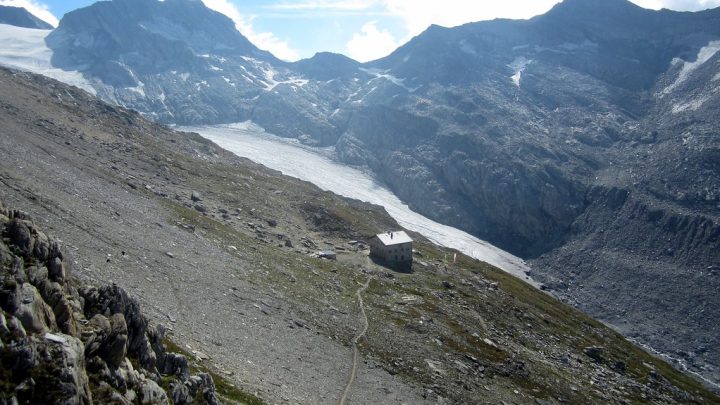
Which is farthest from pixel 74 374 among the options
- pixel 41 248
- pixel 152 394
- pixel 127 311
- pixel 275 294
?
pixel 275 294

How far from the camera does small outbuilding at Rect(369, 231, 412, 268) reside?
9419cm

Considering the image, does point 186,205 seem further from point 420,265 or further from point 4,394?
point 4,394

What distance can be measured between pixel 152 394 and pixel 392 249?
72.1 metres

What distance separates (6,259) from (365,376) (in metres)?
32.1

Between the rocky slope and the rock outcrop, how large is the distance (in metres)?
0.19

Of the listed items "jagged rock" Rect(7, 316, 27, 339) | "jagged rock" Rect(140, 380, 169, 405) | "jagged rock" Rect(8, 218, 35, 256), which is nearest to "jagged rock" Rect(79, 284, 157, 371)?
"jagged rock" Rect(140, 380, 169, 405)

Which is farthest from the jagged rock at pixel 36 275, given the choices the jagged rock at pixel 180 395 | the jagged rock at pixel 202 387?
the jagged rock at pixel 202 387

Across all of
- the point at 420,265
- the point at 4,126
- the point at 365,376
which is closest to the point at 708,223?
the point at 420,265

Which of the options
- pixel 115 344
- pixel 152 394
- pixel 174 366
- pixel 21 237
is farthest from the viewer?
pixel 174 366

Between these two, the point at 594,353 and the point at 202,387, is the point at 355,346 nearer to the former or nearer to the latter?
the point at 202,387

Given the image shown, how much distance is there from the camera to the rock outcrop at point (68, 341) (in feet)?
58.4

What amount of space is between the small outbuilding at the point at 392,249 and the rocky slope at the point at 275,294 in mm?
2983

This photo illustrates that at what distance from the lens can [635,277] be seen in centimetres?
19038

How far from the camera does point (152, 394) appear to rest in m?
23.8
